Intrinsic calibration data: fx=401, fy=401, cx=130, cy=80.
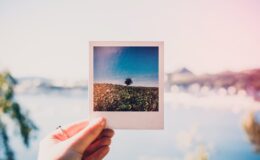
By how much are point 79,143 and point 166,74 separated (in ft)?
1.35

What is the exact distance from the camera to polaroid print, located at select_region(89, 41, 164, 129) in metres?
1.02

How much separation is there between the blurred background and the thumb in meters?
→ 0.27

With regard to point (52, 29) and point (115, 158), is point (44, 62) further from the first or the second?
point (115, 158)

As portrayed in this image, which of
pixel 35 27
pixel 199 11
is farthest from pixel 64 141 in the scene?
pixel 199 11

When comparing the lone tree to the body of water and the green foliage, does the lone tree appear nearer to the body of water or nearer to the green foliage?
the body of water

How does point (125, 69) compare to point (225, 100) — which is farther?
point (225, 100)

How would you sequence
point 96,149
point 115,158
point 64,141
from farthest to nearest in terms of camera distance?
point 115,158 < point 96,149 < point 64,141

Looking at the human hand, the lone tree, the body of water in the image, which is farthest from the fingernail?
the body of water

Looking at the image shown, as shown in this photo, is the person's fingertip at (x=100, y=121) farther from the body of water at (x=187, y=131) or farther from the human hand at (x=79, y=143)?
the body of water at (x=187, y=131)

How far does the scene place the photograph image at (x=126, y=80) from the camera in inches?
40.3

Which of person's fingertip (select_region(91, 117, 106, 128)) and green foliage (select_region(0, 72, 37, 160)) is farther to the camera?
green foliage (select_region(0, 72, 37, 160))

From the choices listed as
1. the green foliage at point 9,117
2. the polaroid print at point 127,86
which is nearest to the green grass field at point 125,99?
the polaroid print at point 127,86

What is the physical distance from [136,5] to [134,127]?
16.0 inches

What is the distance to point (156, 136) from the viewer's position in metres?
1.21
